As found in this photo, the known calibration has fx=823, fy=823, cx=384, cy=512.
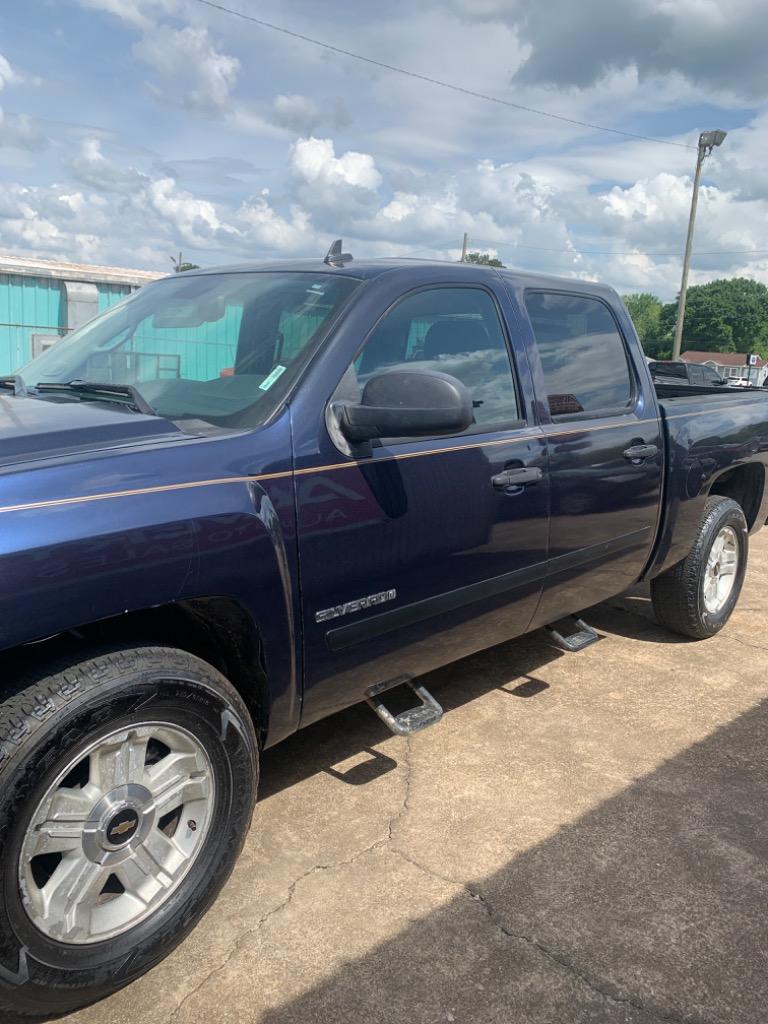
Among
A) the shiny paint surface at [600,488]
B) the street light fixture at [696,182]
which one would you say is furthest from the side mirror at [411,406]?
the street light fixture at [696,182]

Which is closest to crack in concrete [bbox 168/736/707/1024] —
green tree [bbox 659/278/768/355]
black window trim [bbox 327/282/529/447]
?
black window trim [bbox 327/282/529/447]

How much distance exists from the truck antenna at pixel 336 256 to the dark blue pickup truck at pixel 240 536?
25 mm

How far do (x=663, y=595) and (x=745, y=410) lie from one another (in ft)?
3.74

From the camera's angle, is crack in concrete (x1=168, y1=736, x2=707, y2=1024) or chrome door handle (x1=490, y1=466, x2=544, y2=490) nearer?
crack in concrete (x1=168, y1=736, x2=707, y2=1024)

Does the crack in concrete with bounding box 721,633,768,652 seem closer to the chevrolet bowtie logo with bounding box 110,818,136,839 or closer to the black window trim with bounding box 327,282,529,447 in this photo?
the black window trim with bounding box 327,282,529,447

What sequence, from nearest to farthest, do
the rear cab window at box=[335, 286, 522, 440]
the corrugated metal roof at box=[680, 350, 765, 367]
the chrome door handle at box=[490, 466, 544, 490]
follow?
the rear cab window at box=[335, 286, 522, 440]
the chrome door handle at box=[490, 466, 544, 490]
the corrugated metal roof at box=[680, 350, 765, 367]

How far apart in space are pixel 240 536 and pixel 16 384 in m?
1.30

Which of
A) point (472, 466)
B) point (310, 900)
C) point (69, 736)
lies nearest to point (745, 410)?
point (472, 466)

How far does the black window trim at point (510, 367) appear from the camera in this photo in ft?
8.71

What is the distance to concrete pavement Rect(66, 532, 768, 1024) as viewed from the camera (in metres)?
2.13

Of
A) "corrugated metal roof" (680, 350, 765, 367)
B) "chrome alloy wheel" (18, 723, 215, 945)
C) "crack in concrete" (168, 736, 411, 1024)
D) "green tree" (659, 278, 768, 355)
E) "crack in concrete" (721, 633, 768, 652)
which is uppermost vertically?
"green tree" (659, 278, 768, 355)

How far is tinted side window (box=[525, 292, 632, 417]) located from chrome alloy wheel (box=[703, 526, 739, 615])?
135 centimetres

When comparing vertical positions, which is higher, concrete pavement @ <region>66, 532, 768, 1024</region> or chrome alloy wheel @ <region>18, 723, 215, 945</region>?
chrome alloy wheel @ <region>18, 723, 215, 945</region>

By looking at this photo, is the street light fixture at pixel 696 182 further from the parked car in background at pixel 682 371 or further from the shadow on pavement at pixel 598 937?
the shadow on pavement at pixel 598 937
